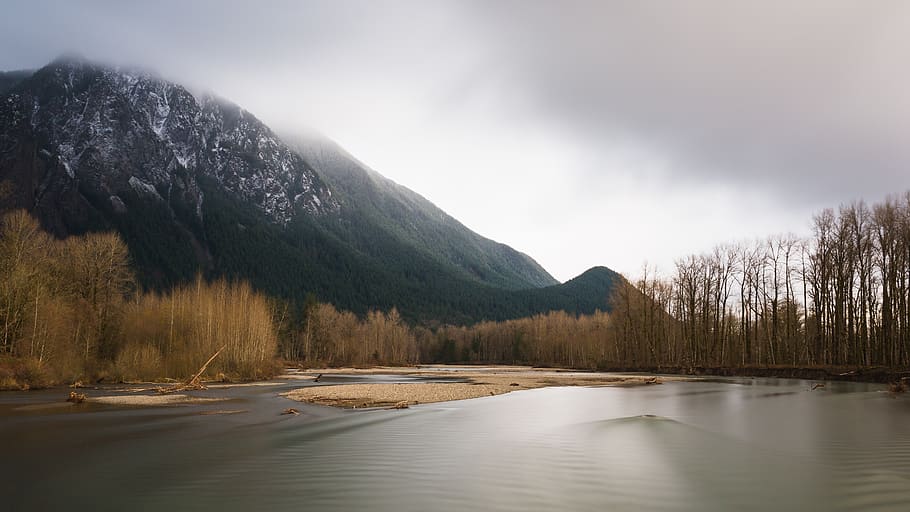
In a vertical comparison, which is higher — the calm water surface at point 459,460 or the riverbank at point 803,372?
the calm water surface at point 459,460

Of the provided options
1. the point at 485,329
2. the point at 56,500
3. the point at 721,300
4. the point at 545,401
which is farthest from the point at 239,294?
the point at 485,329

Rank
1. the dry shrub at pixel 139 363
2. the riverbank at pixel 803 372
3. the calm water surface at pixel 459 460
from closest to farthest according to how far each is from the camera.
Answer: the calm water surface at pixel 459 460 → the riverbank at pixel 803 372 → the dry shrub at pixel 139 363

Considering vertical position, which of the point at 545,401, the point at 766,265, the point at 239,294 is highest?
the point at 766,265

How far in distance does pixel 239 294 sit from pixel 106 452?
55392 mm

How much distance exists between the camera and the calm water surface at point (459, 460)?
11016mm

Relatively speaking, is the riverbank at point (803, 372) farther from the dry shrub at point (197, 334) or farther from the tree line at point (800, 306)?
the dry shrub at point (197, 334)

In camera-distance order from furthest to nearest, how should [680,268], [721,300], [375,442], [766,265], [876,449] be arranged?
[680,268] → [721,300] → [766,265] → [375,442] → [876,449]

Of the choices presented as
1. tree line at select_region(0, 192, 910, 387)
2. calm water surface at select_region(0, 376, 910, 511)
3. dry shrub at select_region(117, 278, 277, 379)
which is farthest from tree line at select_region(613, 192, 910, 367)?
dry shrub at select_region(117, 278, 277, 379)

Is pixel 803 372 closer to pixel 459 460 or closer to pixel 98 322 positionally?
pixel 459 460

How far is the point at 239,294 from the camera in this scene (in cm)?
6894

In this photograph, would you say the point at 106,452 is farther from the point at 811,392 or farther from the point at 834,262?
the point at 834,262

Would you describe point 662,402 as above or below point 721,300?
below

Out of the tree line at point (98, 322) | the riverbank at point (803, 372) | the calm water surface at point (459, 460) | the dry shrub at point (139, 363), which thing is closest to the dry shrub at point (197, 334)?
the dry shrub at point (139, 363)

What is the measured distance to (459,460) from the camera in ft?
49.5
